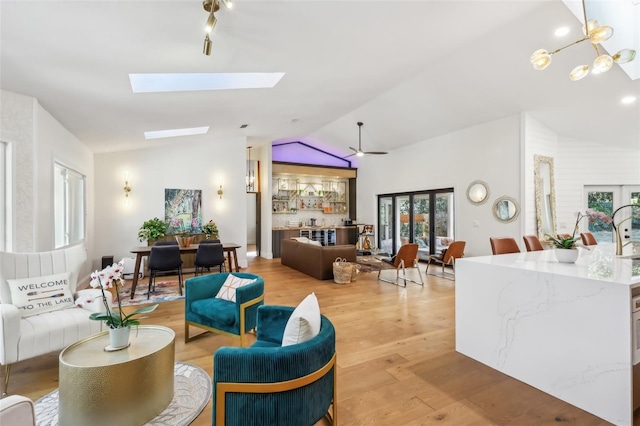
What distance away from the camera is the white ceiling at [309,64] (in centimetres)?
223

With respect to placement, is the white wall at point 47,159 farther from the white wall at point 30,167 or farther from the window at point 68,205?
the window at point 68,205

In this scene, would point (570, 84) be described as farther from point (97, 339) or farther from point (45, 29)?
point (97, 339)

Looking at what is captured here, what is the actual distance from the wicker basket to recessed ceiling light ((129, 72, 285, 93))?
129 inches

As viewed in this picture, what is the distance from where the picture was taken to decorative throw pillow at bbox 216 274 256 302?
3135mm

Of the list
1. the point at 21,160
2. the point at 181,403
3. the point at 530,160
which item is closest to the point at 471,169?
the point at 530,160

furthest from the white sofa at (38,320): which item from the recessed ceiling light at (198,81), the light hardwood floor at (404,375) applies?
the recessed ceiling light at (198,81)

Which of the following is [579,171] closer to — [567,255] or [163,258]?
[567,255]

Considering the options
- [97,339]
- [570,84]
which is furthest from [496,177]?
[97,339]

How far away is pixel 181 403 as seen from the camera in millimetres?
2082

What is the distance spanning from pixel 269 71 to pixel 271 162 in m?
5.46

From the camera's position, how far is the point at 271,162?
8.93 meters

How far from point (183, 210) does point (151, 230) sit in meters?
0.86

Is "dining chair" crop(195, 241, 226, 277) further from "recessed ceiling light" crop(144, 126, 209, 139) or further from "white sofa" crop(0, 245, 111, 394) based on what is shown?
"recessed ceiling light" crop(144, 126, 209, 139)

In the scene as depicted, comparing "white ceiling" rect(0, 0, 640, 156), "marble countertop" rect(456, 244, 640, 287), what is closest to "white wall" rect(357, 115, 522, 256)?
"white ceiling" rect(0, 0, 640, 156)
